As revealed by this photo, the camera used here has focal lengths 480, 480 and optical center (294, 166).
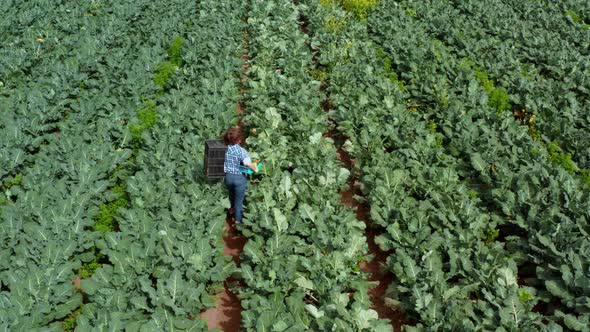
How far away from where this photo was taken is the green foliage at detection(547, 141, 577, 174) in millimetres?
9409

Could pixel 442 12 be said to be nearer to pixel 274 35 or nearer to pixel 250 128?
pixel 274 35

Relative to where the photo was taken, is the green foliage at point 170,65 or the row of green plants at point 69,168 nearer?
the row of green plants at point 69,168

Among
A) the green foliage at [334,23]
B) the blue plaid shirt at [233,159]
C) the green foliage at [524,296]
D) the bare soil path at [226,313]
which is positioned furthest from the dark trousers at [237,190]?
the green foliage at [334,23]

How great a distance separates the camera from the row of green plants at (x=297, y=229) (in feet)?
20.7

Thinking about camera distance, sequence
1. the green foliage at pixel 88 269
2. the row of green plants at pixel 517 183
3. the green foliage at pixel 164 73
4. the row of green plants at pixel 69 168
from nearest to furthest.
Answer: the row of green plants at pixel 69 168 < the row of green plants at pixel 517 183 < the green foliage at pixel 88 269 < the green foliage at pixel 164 73

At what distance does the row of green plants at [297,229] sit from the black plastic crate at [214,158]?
85 centimetres

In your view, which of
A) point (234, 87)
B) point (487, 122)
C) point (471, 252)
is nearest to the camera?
point (471, 252)

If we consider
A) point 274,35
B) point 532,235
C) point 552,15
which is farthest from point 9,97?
point 552,15

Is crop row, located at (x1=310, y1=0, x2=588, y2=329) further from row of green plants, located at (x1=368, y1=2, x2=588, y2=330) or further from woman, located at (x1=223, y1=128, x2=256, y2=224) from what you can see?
woman, located at (x1=223, y1=128, x2=256, y2=224)

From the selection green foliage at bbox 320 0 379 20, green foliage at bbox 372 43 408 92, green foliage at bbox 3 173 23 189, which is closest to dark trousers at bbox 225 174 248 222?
green foliage at bbox 3 173 23 189

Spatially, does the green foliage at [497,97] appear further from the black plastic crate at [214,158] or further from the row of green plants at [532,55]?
the black plastic crate at [214,158]

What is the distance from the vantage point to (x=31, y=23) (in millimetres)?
16203

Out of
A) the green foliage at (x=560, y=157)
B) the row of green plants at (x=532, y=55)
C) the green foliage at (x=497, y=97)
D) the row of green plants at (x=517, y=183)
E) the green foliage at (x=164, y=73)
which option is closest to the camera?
the row of green plants at (x=517, y=183)

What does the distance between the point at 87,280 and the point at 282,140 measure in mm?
4821
